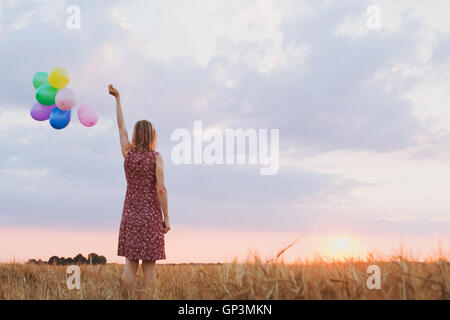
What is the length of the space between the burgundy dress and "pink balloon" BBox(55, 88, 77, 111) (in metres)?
2.00

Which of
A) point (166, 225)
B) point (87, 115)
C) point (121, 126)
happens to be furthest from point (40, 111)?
point (166, 225)

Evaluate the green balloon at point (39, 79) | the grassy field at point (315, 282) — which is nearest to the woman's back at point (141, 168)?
the grassy field at point (315, 282)

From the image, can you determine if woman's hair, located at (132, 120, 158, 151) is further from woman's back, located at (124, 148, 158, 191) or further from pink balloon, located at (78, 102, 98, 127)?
pink balloon, located at (78, 102, 98, 127)

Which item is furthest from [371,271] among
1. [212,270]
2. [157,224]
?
[157,224]

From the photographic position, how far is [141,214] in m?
5.82

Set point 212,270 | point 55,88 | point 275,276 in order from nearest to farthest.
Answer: point 275,276, point 212,270, point 55,88

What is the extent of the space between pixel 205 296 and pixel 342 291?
1.33 meters

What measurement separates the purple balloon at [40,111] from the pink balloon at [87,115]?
2.32ft

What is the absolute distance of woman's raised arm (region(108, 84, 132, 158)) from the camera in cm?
605

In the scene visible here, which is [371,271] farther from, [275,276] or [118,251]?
[118,251]

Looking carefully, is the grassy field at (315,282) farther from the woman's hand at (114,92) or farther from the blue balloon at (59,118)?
the blue balloon at (59,118)
